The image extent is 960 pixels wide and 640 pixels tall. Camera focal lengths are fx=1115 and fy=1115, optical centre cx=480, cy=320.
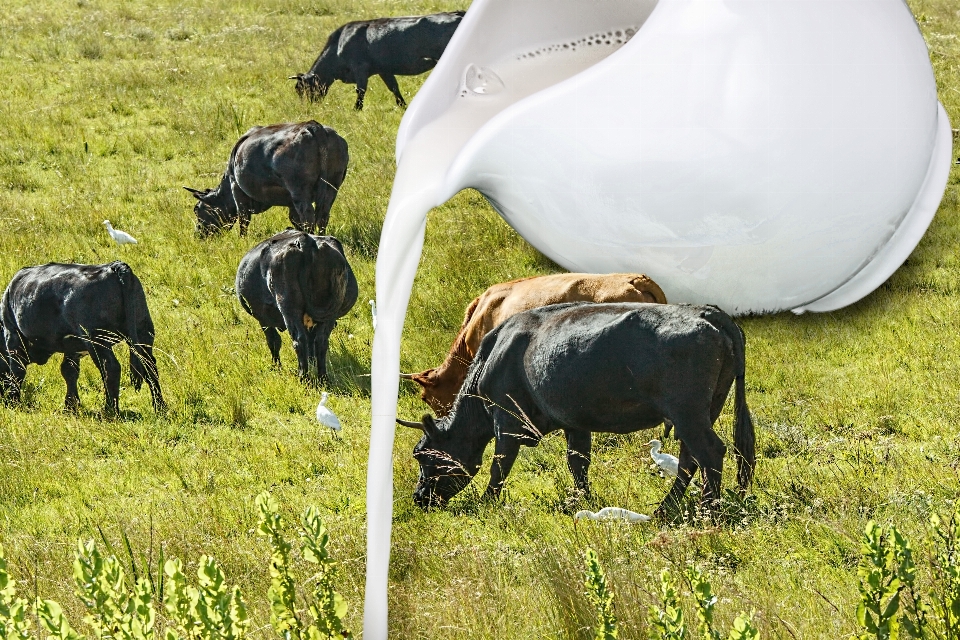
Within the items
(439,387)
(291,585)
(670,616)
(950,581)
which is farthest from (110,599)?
(439,387)

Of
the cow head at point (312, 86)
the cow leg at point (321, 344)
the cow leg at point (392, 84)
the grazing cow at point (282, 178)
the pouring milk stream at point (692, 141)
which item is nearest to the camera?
the pouring milk stream at point (692, 141)

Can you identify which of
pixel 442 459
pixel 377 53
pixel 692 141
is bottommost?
pixel 442 459

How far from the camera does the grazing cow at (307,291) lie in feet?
→ 24.3

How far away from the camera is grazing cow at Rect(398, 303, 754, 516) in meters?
4.84

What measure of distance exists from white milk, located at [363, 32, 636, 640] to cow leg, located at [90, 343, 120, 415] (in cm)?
257

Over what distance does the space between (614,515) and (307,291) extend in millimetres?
3555

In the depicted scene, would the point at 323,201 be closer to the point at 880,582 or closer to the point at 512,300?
the point at 512,300

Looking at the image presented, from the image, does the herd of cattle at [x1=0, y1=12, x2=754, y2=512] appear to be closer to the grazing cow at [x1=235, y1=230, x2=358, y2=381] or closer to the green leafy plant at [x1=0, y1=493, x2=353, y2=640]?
the grazing cow at [x1=235, y1=230, x2=358, y2=381]

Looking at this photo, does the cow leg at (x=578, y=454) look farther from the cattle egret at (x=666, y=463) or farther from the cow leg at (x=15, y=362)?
the cow leg at (x=15, y=362)

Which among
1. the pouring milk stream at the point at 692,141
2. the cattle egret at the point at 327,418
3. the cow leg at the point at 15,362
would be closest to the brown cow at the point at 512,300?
the pouring milk stream at the point at 692,141

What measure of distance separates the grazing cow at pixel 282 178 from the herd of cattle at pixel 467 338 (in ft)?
0.04

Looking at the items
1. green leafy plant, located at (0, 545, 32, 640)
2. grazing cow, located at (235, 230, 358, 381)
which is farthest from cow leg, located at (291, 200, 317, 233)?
green leafy plant, located at (0, 545, 32, 640)

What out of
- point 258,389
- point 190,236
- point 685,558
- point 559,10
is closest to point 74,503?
point 258,389

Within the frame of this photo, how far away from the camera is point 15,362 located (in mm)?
7172
